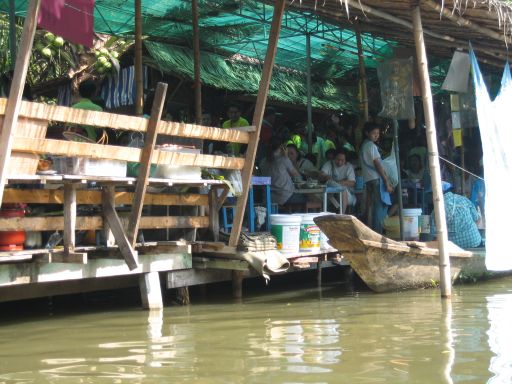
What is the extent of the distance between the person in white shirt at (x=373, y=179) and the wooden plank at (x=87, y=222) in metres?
3.09

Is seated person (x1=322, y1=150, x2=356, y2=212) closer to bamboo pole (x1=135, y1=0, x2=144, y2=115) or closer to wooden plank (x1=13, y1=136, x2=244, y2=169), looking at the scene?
bamboo pole (x1=135, y1=0, x2=144, y2=115)

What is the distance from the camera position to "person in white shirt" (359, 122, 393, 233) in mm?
9758

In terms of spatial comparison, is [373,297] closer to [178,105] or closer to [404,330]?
[404,330]

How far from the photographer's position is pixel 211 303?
7.73 metres

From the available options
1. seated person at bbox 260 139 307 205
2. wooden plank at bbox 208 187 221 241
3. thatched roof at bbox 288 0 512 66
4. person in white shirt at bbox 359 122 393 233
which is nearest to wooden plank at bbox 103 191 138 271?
wooden plank at bbox 208 187 221 241

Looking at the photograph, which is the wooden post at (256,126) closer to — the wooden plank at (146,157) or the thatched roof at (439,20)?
the thatched roof at (439,20)

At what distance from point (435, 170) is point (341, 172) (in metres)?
3.18

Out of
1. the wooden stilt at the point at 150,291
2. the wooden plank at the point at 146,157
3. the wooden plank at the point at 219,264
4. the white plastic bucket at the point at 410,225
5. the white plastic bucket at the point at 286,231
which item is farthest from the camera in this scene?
the white plastic bucket at the point at 410,225

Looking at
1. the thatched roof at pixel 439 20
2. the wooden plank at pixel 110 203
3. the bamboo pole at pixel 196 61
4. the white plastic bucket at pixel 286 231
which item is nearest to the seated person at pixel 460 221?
the thatched roof at pixel 439 20

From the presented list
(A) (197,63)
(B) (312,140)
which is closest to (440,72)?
(B) (312,140)

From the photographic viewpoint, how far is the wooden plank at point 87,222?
5961 millimetres

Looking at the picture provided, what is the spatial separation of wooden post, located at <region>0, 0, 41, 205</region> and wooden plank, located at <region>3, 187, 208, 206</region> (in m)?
0.75

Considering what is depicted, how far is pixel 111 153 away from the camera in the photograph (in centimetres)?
612

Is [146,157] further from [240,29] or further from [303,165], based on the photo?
[240,29]
